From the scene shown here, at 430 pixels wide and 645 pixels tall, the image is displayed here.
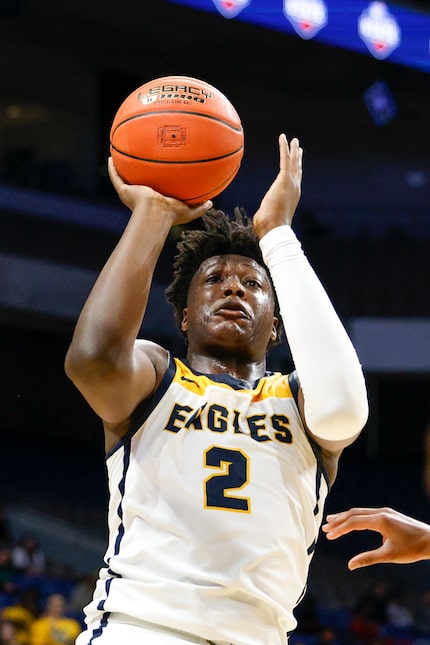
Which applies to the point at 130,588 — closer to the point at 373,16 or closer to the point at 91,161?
the point at 373,16

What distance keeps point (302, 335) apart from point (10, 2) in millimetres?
11943

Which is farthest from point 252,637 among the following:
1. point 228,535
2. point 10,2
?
point 10,2

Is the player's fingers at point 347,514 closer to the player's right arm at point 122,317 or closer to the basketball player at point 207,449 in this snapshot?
the basketball player at point 207,449

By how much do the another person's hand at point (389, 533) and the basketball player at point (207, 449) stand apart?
0.10m

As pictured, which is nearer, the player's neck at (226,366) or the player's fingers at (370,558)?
the player's fingers at (370,558)

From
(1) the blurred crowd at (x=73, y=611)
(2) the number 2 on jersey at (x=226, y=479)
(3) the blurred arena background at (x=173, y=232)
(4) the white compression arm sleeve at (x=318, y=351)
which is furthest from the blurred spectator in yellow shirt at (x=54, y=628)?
(4) the white compression arm sleeve at (x=318, y=351)

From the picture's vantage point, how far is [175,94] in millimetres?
3014

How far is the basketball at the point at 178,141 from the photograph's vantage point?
291cm

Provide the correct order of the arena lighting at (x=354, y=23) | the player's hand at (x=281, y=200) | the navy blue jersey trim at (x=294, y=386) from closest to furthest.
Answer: the player's hand at (x=281, y=200) < the navy blue jersey trim at (x=294, y=386) < the arena lighting at (x=354, y=23)

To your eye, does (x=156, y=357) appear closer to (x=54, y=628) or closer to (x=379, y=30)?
(x=54, y=628)

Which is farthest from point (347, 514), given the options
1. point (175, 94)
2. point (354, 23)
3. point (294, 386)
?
point (354, 23)

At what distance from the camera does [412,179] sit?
17.0 meters

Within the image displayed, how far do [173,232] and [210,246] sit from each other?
9721 mm

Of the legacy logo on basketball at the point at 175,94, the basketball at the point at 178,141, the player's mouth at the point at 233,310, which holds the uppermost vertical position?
the legacy logo on basketball at the point at 175,94
